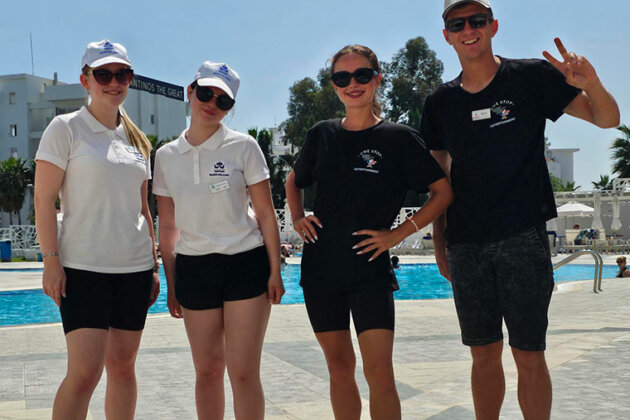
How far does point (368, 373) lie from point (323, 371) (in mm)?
2783

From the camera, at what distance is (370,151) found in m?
3.24

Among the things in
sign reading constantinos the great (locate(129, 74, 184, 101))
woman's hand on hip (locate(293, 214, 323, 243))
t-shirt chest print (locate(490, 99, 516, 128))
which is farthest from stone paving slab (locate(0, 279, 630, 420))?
sign reading constantinos the great (locate(129, 74, 184, 101))

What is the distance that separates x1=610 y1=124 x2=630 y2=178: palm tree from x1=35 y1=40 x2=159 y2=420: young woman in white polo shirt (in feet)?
131

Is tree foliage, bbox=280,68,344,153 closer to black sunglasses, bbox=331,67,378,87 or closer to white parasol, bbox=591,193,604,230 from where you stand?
white parasol, bbox=591,193,604,230

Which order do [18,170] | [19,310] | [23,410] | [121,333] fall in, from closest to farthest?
[121,333] → [23,410] → [19,310] → [18,170]

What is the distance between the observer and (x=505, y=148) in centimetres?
312

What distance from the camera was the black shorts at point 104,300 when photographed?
3.16 m

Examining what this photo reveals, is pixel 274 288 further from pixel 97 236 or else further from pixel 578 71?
pixel 578 71

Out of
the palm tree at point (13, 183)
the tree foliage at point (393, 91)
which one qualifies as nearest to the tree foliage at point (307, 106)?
the tree foliage at point (393, 91)

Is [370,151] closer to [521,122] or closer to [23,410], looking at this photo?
[521,122]

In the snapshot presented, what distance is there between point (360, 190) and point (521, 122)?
0.81m

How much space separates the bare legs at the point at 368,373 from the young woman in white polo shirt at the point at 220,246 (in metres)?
0.37

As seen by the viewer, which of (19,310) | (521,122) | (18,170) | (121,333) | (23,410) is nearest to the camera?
(521,122)

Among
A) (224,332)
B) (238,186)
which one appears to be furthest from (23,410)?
(238,186)
